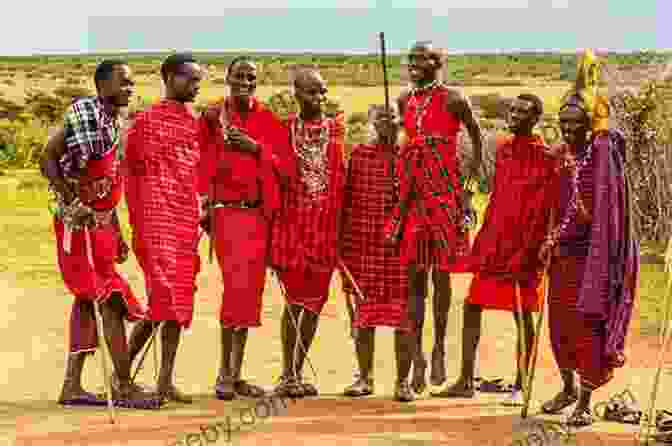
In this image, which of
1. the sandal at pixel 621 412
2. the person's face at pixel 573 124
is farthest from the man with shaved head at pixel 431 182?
the sandal at pixel 621 412

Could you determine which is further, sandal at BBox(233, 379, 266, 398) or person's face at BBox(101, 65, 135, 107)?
sandal at BBox(233, 379, 266, 398)

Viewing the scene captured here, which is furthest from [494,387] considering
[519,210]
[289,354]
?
[289,354]

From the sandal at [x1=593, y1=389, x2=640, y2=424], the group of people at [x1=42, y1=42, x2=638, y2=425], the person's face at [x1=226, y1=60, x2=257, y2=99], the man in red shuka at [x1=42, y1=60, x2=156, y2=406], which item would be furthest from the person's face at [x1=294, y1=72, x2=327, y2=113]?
the sandal at [x1=593, y1=389, x2=640, y2=424]

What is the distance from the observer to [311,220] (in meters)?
7.52

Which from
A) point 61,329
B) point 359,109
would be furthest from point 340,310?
point 359,109

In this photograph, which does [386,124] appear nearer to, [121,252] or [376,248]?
[376,248]

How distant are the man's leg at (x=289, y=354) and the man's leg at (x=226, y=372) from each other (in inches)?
12.4

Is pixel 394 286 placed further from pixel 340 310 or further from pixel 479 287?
pixel 340 310

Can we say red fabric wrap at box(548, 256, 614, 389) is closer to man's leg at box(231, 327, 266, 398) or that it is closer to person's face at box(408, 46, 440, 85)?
person's face at box(408, 46, 440, 85)

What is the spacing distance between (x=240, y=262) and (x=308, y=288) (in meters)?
0.49

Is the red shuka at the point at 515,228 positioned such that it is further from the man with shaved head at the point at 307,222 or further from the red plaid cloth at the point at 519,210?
the man with shaved head at the point at 307,222

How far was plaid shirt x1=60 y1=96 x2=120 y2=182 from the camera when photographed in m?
6.91

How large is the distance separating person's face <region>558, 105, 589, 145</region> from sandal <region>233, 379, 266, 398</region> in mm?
2487

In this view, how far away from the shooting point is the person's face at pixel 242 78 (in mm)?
7305
